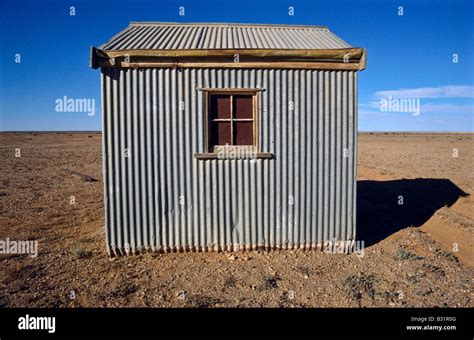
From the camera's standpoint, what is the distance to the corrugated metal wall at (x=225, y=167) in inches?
258

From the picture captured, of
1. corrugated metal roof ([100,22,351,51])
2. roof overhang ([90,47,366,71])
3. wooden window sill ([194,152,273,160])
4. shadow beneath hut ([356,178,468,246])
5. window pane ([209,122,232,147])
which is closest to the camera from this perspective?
roof overhang ([90,47,366,71])

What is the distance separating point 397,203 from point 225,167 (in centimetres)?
747

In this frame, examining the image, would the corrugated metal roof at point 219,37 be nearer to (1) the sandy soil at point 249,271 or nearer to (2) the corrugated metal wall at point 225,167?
(2) the corrugated metal wall at point 225,167

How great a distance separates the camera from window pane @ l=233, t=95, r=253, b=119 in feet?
22.1

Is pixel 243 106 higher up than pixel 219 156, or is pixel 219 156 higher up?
pixel 243 106

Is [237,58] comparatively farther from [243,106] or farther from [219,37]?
[219,37]

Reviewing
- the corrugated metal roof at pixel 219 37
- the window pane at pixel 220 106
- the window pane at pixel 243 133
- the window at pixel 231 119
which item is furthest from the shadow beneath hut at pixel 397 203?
the corrugated metal roof at pixel 219 37

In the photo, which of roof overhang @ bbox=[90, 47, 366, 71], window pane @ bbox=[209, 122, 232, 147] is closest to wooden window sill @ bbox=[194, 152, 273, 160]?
window pane @ bbox=[209, 122, 232, 147]

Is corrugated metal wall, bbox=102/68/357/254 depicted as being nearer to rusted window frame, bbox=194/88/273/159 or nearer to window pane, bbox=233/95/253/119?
rusted window frame, bbox=194/88/273/159

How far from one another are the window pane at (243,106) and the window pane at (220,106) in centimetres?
17

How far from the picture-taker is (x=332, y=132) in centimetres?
677

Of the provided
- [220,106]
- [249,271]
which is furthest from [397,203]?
[220,106]

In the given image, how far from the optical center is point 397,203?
37.1 feet
